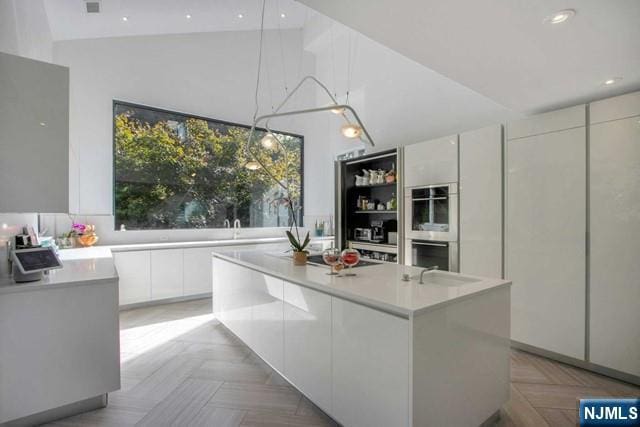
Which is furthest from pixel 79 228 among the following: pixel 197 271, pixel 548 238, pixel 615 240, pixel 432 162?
pixel 615 240

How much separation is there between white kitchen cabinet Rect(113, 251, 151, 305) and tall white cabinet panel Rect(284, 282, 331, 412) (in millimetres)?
2768

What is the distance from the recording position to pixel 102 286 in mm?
2021

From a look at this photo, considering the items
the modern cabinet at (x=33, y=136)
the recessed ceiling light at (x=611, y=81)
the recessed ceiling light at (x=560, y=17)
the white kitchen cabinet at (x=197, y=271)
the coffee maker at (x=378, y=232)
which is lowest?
the white kitchen cabinet at (x=197, y=271)

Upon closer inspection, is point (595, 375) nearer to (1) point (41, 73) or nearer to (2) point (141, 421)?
(2) point (141, 421)

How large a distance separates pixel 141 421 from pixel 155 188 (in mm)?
3515

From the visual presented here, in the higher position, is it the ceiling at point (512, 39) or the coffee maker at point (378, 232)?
the ceiling at point (512, 39)

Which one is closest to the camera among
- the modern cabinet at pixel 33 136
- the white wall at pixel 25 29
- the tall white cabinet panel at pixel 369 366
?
the tall white cabinet panel at pixel 369 366

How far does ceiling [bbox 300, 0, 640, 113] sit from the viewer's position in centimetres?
150

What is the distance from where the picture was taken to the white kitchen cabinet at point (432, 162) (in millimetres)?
3342

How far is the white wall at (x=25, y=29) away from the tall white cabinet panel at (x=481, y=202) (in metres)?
3.77

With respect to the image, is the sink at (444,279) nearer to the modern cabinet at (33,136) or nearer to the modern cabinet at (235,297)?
the modern cabinet at (235,297)

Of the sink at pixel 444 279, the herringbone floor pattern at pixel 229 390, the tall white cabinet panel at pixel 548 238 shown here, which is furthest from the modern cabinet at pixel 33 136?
the tall white cabinet panel at pixel 548 238

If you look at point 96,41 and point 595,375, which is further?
point 96,41

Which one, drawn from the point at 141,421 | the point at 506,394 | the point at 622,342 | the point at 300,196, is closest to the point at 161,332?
the point at 141,421
